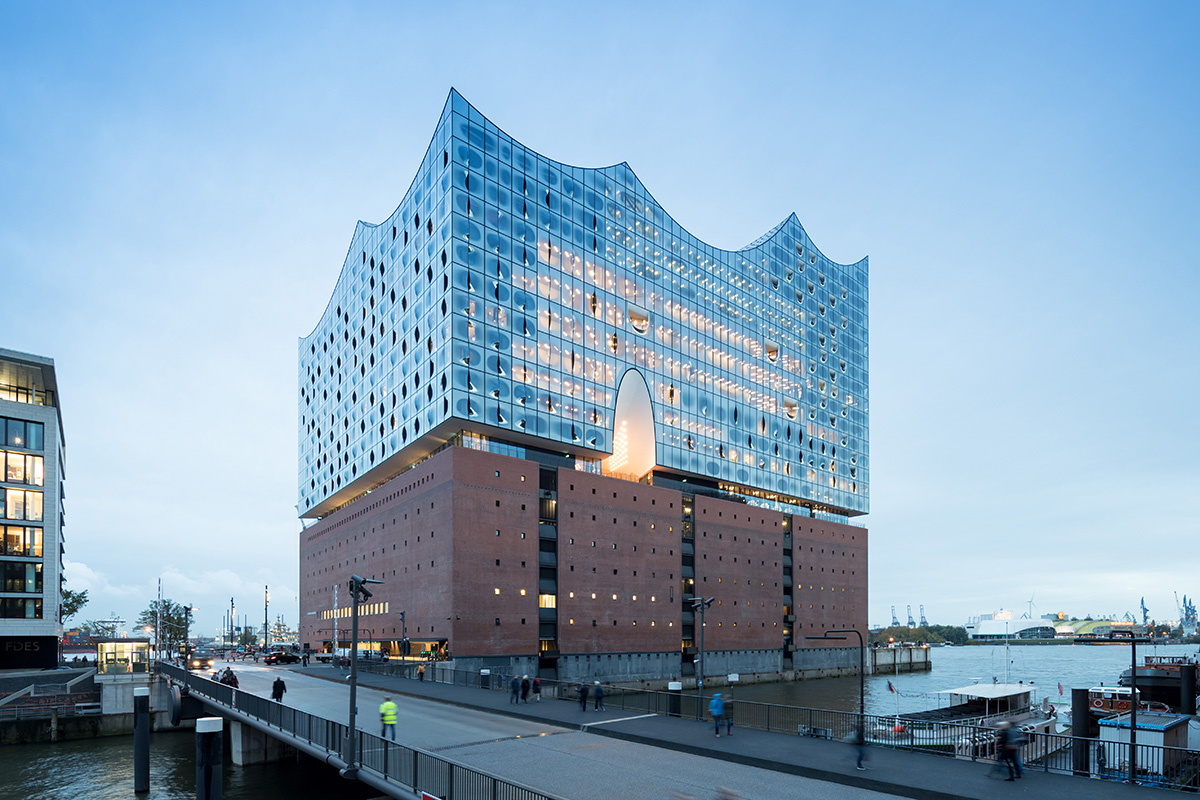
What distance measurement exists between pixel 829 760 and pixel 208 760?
17.9 m

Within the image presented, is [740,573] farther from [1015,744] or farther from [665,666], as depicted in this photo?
[1015,744]

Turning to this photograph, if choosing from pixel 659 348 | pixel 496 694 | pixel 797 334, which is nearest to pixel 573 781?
pixel 496 694

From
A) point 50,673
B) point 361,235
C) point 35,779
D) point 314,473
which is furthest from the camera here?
point 314,473

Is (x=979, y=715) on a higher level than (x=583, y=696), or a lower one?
lower

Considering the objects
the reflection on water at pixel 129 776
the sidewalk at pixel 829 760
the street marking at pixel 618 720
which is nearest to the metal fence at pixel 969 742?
the street marking at pixel 618 720

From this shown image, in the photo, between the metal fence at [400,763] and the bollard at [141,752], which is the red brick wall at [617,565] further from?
the metal fence at [400,763]

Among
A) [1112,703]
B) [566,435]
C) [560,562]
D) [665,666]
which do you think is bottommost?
[665,666]

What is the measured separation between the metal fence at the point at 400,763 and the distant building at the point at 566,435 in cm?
3690

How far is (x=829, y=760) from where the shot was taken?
2233 centimetres

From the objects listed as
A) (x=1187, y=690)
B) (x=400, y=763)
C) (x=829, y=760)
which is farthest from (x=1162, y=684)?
(x=400, y=763)

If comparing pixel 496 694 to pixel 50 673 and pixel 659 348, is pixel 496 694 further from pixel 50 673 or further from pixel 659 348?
pixel 659 348

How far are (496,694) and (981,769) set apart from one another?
25.3m

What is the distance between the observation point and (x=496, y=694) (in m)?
40.9

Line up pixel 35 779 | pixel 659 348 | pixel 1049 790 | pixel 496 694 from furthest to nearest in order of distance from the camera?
pixel 659 348 → pixel 496 694 → pixel 35 779 → pixel 1049 790
